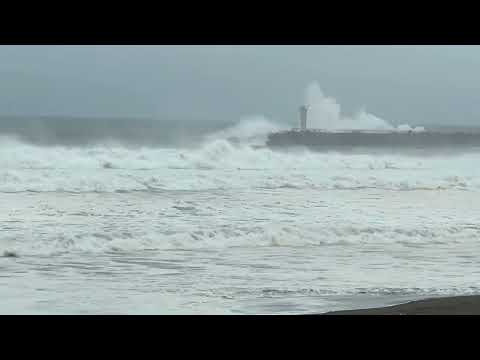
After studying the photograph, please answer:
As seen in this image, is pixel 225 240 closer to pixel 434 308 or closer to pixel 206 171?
pixel 434 308

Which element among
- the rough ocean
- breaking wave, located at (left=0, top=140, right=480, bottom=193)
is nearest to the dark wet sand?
the rough ocean

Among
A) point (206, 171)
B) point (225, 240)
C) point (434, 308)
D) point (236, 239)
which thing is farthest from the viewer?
point (206, 171)

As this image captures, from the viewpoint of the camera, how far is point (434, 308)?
5305mm

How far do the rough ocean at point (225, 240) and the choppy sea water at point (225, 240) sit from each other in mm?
24

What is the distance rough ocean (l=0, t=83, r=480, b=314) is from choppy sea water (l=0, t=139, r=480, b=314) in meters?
0.02

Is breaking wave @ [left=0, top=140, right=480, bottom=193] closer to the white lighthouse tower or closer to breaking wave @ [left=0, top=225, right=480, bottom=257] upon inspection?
breaking wave @ [left=0, top=225, right=480, bottom=257]

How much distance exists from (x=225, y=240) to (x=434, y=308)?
14.2 feet

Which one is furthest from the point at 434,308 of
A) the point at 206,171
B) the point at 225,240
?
the point at 206,171

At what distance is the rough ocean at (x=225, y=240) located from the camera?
635 centimetres

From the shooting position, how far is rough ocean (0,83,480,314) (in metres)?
6.35
